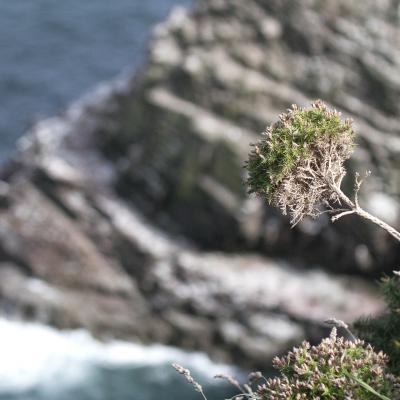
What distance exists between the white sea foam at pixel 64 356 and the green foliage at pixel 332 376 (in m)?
23.9

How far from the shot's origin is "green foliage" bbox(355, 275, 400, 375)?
1375 cm

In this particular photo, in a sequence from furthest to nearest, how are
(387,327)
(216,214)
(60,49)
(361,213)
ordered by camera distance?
(60,49), (216,214), (387,327), (361,213)

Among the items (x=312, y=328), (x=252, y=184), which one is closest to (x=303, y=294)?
(x=312, y=328)

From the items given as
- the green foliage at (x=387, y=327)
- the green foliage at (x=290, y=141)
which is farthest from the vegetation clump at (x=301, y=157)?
the green foliage at (x=387, y=327)

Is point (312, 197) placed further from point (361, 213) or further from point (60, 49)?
→ point (60, 49)

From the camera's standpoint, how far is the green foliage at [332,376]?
1116 centimetres

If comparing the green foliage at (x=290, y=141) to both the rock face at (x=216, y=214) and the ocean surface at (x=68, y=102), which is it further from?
the ocean surface at (x=68, y=102)

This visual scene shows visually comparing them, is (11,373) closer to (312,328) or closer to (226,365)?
(226,365)

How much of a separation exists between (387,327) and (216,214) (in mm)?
22654

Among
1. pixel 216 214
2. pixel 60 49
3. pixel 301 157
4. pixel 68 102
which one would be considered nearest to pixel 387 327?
pixel 301 157

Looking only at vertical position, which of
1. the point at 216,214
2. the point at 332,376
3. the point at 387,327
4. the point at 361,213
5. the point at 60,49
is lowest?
the point at 332,376

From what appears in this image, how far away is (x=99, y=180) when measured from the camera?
39406mm

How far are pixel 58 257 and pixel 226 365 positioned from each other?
9.71 m

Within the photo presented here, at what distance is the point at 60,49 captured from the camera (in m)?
61.4
